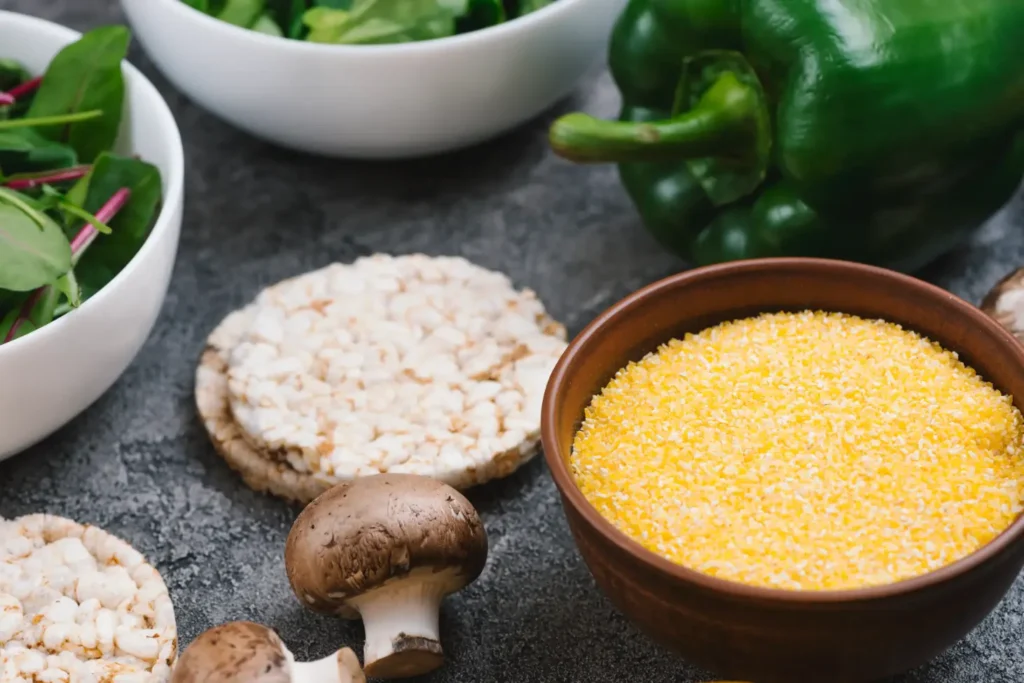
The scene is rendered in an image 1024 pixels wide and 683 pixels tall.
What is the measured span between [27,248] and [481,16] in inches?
25.5

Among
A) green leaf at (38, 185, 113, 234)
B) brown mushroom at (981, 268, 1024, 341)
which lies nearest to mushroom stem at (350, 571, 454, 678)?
green leaf at (38, 185, 113, 234)

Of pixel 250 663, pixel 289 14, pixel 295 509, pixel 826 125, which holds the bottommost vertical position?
pixel 295 509

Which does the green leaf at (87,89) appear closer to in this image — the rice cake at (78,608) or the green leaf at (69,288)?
the green leaf at (69,288)

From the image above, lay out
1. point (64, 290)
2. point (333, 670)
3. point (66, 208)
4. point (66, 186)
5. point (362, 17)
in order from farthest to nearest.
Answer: point (362, 17)
point (66, 186)
point (66, 208)
point (64, 290)
point (333, 670)

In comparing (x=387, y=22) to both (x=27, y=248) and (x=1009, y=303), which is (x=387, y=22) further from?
(x=1009, y=303)

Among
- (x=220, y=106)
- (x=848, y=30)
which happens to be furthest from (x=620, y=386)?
(x=220, y=106)

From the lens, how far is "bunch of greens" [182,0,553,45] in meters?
1.50

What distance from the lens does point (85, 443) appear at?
52.7 inches

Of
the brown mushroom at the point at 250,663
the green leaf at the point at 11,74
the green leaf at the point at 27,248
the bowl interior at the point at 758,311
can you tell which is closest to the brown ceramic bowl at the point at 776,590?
the bowl interior at the point at 758,311

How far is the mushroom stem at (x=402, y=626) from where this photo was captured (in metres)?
1.06

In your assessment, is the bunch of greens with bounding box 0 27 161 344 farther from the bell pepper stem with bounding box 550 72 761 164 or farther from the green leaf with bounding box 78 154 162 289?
the bell pepper stem with bounding box 550 72 761 164

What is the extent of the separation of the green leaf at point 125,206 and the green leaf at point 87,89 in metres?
0.09

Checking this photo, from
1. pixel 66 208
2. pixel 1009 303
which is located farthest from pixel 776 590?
pixel 66 208

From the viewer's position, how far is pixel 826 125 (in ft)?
4.18
